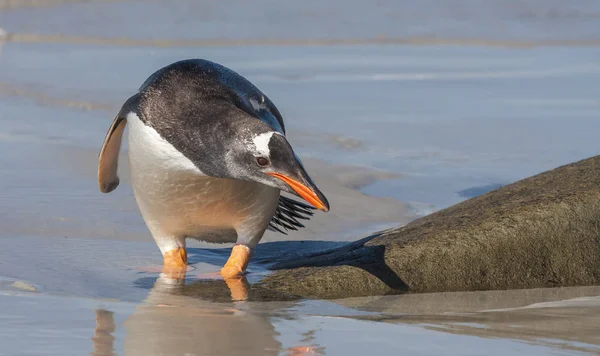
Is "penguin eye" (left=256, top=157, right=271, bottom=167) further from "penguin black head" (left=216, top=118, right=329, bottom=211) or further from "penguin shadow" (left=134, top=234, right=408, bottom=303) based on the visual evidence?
"penguin shadow" (left=134, top=234, right=408, bottom=303)

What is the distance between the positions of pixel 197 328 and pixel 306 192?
0.86m

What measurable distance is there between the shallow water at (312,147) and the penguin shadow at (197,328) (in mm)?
12

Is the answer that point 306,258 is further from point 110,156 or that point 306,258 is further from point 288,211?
point 110,156

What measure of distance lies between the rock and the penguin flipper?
1.24 m

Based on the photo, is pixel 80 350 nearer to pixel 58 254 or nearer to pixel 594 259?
pixel 58 254

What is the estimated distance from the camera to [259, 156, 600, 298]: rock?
5.57 metres

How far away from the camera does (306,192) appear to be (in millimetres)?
5137

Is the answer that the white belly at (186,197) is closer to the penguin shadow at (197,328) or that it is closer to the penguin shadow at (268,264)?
the penguin shadow at (268,264)

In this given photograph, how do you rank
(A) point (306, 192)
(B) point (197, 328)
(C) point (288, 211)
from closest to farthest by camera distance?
1. (B) point (197, 328)
2. (A) point (306, 192)
3. (C) point (288, 211)

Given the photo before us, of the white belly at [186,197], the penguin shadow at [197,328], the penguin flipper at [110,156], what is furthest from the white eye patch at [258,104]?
the penguin shadow at [197,328]

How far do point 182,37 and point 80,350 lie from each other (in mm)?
13328

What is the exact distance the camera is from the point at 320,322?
4754 millimetres

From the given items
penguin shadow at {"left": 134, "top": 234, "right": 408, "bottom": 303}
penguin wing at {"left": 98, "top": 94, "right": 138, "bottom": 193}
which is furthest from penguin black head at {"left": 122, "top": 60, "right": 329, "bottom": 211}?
penguin shadow at {"left": 134, "top": 234, "right": 408, "bottom": 303}

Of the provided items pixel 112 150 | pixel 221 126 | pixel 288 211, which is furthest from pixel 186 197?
pixel 288 211
